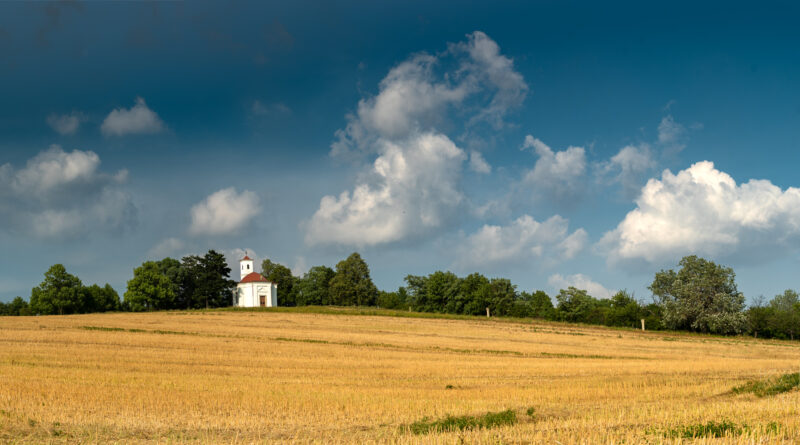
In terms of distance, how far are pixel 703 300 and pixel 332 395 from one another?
3396 inches

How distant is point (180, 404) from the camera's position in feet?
60.7

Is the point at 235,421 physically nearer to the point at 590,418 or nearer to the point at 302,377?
the point at 590,418

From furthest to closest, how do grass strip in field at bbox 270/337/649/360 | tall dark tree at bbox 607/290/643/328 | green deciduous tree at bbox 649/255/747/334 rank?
tall dark tree at bbox 607/290/643/328
green deciduous tree at bbox 649/255/747/334
grass strip in field at bbox 270/337/649/360

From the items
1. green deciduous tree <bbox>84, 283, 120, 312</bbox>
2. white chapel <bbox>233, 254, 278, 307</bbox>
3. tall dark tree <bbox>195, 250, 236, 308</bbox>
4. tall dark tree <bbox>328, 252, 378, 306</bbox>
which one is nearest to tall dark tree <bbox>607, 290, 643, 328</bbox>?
tall dark tree <bbox>328, 252, 378, 306</bbox>

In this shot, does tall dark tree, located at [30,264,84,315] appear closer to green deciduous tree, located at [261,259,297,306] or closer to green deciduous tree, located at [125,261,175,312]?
green deciduous tree, located at [125,261,175,312]

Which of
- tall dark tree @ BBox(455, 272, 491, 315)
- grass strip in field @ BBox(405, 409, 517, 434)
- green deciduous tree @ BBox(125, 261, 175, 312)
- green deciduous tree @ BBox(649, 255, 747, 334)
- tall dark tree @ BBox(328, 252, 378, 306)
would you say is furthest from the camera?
tall dark tree @ BBox(328, 252, 378, 306)

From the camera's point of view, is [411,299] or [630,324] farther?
[411,299]

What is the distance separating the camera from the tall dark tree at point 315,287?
164625mm

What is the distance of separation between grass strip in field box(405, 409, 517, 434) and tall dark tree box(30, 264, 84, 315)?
4879 inches

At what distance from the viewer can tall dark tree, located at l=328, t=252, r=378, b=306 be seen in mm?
144125

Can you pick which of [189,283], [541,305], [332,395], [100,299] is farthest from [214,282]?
[332,395]

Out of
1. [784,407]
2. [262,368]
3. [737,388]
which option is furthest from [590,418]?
[262,368]

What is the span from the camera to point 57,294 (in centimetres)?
11750

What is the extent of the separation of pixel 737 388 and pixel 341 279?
413 feet
